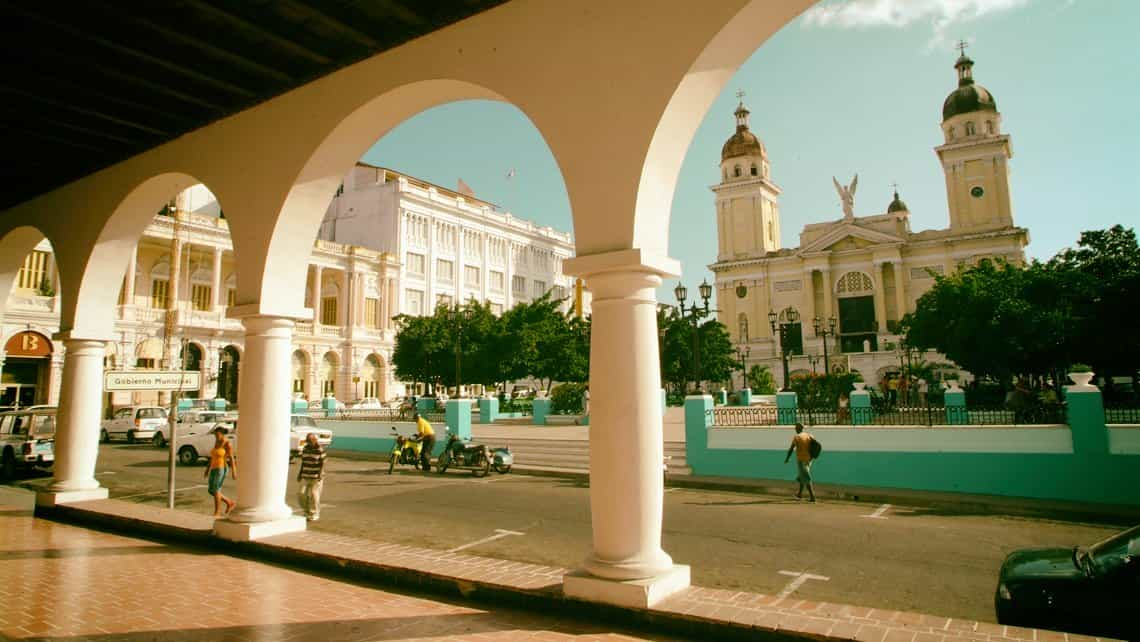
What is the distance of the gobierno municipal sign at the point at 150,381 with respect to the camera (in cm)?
806

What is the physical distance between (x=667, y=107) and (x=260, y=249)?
432 cm

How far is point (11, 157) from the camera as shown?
757 cm

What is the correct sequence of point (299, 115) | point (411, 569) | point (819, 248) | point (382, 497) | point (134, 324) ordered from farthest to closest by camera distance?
point (819, 248) < point (134, 324) < point (382, 497) < point (299, 115) < point (411, 569)

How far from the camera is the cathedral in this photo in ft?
169

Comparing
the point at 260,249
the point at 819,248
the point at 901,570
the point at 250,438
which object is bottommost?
the point at 901,570

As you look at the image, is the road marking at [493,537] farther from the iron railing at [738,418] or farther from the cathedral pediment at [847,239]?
the cathedral pediment at [847,239]

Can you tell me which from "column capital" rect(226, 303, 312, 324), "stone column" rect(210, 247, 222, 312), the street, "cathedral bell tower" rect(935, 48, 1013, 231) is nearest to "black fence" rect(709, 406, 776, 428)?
the street

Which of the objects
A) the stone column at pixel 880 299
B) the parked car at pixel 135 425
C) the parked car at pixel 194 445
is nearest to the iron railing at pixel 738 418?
the parked car at pixel 194 445

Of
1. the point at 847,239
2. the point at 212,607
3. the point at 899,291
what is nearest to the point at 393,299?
the point at 847,239

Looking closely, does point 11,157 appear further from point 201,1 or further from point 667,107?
point 667,107

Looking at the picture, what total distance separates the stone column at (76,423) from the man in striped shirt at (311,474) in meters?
2.46

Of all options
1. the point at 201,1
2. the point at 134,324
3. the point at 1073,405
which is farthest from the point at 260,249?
the point at 134,324

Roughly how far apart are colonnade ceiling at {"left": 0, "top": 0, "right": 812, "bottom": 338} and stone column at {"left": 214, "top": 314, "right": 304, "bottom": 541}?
321 mm

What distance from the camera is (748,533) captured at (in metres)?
8.69
